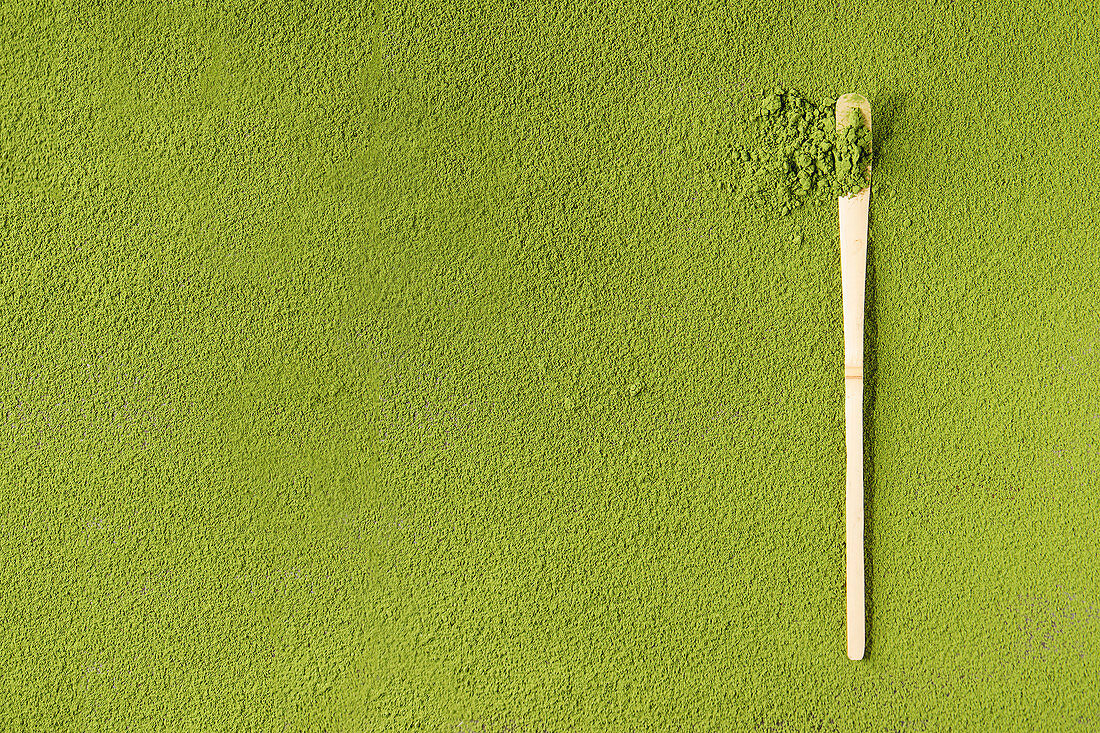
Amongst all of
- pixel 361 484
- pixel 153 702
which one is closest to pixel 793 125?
pixel 361 484

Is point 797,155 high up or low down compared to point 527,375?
up

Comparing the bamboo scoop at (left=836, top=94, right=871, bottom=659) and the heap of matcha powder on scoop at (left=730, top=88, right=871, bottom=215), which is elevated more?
the heap of matcha powder on scoop at (left=730, top=88, right=871, bottom=215)

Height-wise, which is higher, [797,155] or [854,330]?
[797,155]

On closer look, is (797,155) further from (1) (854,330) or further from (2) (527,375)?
(2) (527,375)

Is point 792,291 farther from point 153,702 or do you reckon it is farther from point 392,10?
point 153,702

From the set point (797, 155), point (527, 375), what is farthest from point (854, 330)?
point (527, 375)
